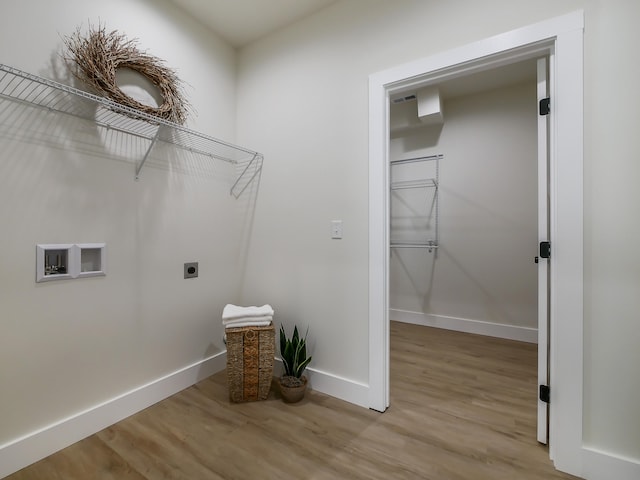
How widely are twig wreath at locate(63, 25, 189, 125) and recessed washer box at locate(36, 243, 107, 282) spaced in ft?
2.45

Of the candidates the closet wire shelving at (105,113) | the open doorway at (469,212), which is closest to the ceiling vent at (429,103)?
the open doorway at (469,212)

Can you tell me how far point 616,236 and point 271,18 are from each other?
224cm

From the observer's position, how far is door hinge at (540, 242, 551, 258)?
1.33 metres

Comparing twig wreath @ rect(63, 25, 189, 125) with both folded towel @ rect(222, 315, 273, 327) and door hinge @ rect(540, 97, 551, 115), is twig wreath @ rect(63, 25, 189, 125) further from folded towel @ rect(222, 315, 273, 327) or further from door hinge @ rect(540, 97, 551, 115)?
door hinge @ rect(540, 97, 551, 115)

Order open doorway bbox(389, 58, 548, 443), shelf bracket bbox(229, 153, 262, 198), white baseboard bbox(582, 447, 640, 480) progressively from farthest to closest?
open doorway bbox(389, 58, 548, 443), shelf bracket bbox(229, 153, 262, 198), white baseboard bbox(582, 447, 640, 480)

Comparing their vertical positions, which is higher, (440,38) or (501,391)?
(440,38)

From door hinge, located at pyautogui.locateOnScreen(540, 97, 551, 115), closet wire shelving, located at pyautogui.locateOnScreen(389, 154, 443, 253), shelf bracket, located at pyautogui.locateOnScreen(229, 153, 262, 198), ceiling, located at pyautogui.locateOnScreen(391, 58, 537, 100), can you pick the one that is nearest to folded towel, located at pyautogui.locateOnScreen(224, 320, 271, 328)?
shelf bracket, located at pyautogui.locateOnScreen(229, 153, 262, 198)

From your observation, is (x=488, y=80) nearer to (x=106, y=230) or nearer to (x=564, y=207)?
(x=564, y=207)

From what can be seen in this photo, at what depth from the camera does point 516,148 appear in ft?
9.63

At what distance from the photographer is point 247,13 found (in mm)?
1979

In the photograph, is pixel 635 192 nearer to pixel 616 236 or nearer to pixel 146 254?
pixel 616 236

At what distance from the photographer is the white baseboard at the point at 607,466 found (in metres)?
1.17

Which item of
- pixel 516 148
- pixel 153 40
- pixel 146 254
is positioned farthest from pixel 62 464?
pixel 516 148

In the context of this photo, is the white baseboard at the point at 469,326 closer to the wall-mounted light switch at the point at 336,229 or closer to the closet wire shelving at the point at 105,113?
the wall-mounted light switch at the point at 336,229
